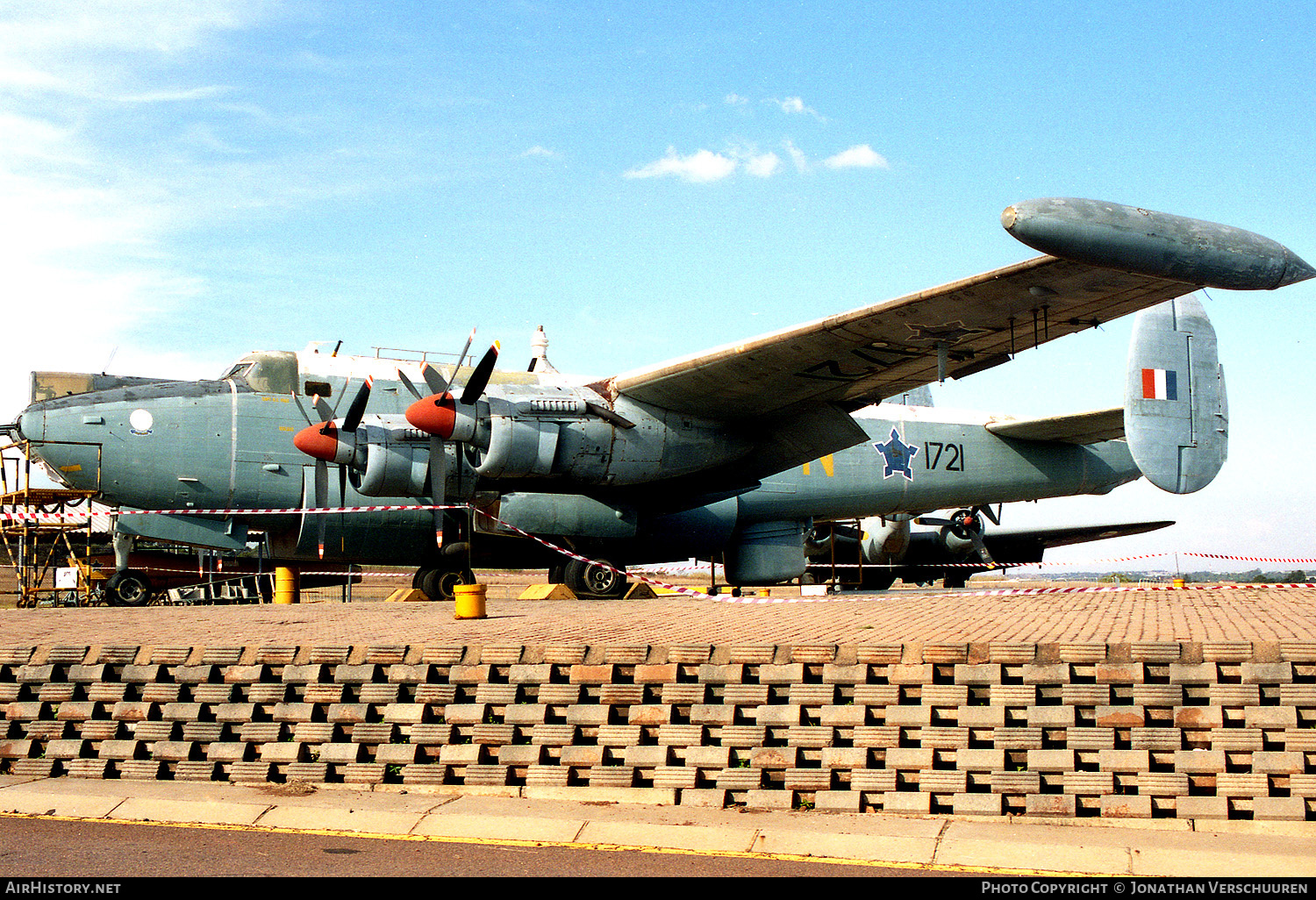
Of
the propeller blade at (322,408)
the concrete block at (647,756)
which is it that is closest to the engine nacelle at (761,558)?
the propeller blade at (322,408)

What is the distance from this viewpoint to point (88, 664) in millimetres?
8422

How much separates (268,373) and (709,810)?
14185 millimetres

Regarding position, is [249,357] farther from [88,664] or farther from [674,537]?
[88,664]

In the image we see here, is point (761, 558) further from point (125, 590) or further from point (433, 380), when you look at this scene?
point (125, 590)

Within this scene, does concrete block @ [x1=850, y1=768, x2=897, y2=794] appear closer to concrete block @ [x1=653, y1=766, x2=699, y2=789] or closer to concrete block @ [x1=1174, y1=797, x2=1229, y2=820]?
concrete block @ [x1=653, y1=766, x2=699, y2=789]

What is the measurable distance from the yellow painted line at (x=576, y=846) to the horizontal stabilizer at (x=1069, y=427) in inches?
754

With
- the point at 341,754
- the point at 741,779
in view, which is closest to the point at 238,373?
the point at 341,754

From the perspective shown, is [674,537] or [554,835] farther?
[674,537]

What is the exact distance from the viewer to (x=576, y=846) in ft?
19.3

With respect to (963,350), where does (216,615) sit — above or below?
below

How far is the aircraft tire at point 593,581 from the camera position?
17.5 metres

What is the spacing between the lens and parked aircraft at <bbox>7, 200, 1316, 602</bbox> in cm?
1478

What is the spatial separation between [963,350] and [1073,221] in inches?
242
